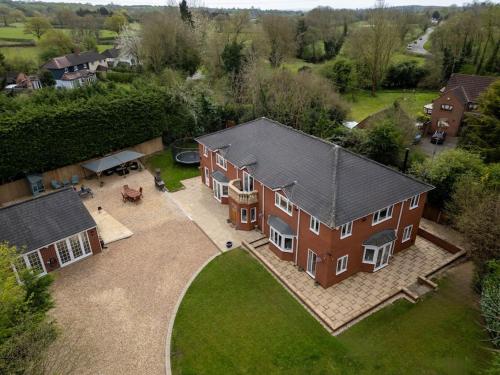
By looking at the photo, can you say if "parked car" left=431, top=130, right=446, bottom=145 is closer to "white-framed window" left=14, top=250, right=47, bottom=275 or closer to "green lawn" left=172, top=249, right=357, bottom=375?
"green lawn" left=172, top=249, right=357, bottom=375

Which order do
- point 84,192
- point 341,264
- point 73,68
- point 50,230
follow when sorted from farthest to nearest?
point 73,68 < point 84,192 < point 50,230 < point 341,264

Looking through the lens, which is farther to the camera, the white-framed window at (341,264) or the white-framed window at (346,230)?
the white-framed window at (341,264)

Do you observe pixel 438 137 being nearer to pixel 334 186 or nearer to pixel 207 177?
pixel 334 186

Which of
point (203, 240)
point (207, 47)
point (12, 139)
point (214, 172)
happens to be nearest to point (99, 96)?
point (12, 139)

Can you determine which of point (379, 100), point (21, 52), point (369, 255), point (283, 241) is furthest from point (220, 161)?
point (21, 52)

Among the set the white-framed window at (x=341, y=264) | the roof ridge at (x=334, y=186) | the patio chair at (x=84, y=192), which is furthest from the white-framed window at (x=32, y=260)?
the white-framed window at (x=341, y=264)

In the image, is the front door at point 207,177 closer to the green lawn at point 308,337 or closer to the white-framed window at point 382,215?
the green lawn at point 308,337

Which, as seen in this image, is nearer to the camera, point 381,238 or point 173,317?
point 173,317
